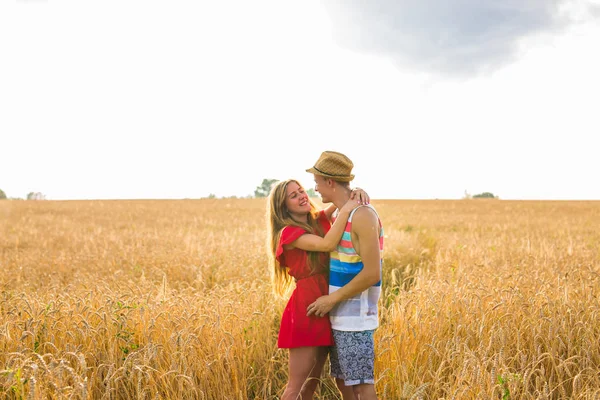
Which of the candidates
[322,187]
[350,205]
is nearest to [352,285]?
[350,205]

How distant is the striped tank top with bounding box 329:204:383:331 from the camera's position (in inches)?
112

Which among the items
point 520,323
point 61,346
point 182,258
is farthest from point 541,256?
point 61,346

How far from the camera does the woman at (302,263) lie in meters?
2.90

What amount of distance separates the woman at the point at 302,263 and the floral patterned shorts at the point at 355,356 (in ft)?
0.40

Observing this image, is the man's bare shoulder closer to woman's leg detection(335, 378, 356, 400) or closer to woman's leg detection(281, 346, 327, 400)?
woman's leg detection(281, 346, 327, 400)

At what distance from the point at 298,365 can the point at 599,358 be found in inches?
121

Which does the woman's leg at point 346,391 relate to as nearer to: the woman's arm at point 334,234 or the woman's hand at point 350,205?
the woman's arm at point 334,234

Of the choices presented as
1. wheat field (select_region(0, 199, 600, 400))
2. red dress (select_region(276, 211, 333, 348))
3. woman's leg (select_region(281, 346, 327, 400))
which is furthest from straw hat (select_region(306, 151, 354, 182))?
wheat field (select_region(0, 199, 600, 400))

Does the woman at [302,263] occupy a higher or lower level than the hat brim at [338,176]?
lower

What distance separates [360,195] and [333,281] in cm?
60

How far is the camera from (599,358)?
4133 mm

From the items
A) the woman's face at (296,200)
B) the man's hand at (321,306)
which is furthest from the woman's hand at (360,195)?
the man's hand at (321,306)

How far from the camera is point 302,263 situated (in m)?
3.05

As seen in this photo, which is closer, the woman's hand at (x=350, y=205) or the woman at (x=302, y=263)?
the woman's hand at (x=350, y=205)
